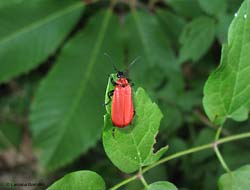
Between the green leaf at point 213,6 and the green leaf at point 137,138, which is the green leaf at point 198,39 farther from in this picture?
the green leaf at point 137,138

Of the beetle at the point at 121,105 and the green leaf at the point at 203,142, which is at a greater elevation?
the beetle at the point at 121,105

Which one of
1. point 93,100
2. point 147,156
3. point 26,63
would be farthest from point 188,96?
point 147,156

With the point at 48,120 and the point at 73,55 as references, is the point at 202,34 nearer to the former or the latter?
the point at 73,55

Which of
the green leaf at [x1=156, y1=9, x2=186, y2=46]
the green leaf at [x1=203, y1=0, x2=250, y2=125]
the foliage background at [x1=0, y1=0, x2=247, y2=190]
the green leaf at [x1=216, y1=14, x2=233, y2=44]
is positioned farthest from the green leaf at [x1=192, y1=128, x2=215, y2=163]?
the green leaf at [x1=203, y1=0, x2=250, y2=125]

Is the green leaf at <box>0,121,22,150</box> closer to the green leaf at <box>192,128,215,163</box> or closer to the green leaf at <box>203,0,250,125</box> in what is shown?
the green leaf at <box>192,128,215,163</box>

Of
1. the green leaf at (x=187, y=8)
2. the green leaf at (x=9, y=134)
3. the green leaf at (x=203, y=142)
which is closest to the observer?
the green leaf at (x=203, y=142)

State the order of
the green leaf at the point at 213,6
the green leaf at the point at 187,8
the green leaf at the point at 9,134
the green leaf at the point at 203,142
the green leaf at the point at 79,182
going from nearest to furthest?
1. the green leaf at the point at 79,182
2. the green leaf at the point at 213,6
3. the green leaf at the point at 203,142
4. the green leaf at the point at 187,8
5. the green leaf at the point at 9,134

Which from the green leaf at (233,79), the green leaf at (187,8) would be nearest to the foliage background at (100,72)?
the green leaf at (187,8)

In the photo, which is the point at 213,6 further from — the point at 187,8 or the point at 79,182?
the point at 79,182
